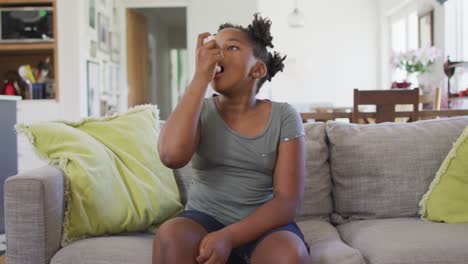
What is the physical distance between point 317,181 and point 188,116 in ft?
2.37

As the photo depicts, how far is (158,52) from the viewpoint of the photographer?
29.5 ft

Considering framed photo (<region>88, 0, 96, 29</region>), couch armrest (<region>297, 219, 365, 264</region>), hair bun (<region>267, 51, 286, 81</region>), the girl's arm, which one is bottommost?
couch armrest (<region>297, 219, 365, 264</region>)

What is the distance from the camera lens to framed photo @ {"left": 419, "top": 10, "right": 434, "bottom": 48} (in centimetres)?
604

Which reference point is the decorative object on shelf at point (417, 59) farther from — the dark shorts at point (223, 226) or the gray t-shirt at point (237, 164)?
the dark shorts at point (223, 226)

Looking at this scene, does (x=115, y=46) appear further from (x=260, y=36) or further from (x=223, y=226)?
A: (x=223, y=226)

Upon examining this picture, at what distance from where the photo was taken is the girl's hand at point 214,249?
1.22m

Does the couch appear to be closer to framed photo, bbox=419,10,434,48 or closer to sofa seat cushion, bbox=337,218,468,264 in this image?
sofa seat cushion, bbox=337,218,468,264

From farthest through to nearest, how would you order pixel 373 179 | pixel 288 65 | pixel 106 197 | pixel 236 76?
pixel 288 65
pixel 373 179
pixel 106 197
pixel 236 76

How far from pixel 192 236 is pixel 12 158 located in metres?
2.53

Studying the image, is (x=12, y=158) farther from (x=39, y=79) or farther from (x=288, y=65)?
(x=288, y=65)

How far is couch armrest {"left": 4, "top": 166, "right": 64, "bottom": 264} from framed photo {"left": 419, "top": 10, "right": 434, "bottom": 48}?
5.25m

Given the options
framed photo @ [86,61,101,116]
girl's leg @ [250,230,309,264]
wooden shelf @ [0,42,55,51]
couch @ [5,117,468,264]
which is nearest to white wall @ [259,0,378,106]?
framed photo @ [86,61,101,116]

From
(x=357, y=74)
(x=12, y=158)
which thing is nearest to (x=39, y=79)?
(x=12, y=158)

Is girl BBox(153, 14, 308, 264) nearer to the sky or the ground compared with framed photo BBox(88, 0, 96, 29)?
nearer to the ground
